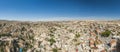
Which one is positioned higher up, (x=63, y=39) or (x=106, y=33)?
(x=106, y=33)

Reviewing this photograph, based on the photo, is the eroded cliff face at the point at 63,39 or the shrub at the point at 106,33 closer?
the eroded cliff face at the point at 63,39

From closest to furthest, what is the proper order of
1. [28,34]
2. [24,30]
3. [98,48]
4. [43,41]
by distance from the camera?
[98,48] → [43,41] → [28,34] → [24,30]

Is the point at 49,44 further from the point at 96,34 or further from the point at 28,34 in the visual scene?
the point at 96,34

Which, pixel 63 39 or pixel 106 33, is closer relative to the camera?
pixel 106 33

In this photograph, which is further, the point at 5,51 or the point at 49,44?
the point at 5,51

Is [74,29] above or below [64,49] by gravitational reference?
above

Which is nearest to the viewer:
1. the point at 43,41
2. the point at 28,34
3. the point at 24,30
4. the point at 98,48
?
the point at 98,48

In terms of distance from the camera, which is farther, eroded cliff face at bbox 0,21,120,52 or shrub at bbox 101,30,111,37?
shrub at bbox 101,30,111,37

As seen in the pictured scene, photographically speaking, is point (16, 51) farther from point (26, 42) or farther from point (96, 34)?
point (96, 34)

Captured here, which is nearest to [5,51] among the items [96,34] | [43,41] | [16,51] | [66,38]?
[16,51]
